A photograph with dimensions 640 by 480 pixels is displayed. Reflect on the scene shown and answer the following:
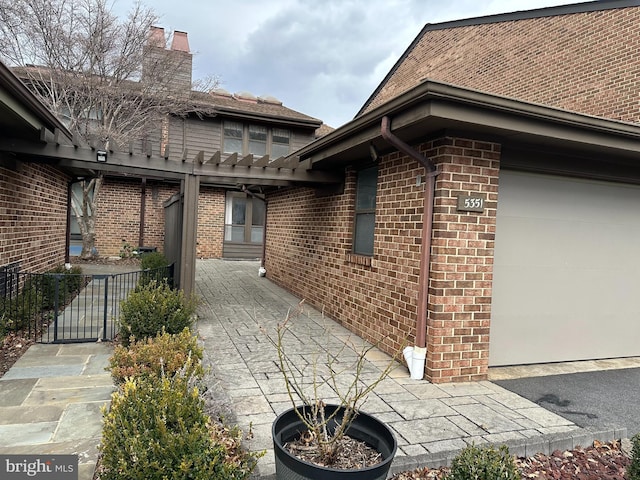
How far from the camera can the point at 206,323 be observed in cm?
600

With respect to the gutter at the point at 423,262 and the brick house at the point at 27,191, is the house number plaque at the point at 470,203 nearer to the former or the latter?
the gutter at the point at 423,262

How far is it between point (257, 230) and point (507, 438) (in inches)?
535

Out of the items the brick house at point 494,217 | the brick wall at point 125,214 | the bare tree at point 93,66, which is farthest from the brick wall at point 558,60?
the brick wall at point 125,214

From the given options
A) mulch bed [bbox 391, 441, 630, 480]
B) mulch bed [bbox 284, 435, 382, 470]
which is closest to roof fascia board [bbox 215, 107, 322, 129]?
mulch bed [bbox 284, 435, 382, 470]

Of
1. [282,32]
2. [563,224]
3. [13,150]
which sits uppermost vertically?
[282,32]

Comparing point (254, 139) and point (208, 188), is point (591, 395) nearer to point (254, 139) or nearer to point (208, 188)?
point (208, 188)

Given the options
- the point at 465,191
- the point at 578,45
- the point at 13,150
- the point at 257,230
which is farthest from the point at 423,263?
the point at 257,230

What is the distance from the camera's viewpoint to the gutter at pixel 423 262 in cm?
400

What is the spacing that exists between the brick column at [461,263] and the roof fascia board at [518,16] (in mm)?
4816

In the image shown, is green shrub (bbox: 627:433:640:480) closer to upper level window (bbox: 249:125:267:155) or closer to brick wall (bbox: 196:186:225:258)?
brick wall (bbox: 196:186:225:258)

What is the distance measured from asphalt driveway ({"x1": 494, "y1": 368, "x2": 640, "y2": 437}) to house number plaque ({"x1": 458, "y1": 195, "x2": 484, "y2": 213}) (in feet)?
5.82

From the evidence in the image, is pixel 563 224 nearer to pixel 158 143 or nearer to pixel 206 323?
pixel 206 323

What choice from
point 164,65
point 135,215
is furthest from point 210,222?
point 164,65

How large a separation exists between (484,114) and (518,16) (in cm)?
665
